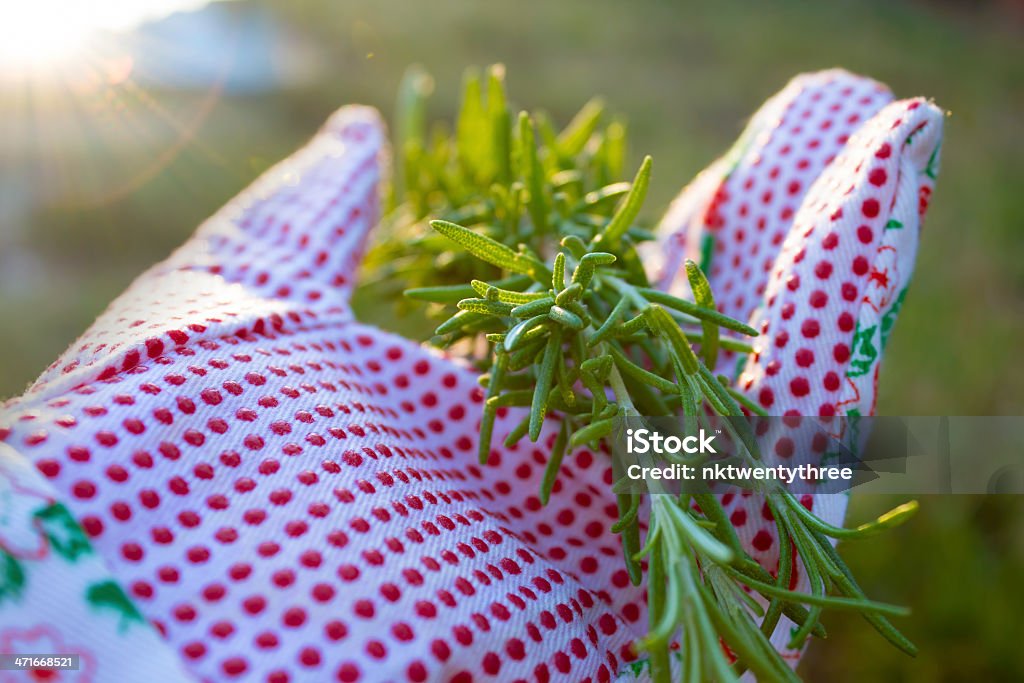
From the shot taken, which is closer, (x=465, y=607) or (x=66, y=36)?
(x=465, y=607)

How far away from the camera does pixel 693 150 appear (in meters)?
1.76

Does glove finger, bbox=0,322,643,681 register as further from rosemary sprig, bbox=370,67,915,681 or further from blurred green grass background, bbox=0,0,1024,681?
blurred green grass background, bbox=0,0,1024,681

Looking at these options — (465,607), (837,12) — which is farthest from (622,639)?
(837,12)

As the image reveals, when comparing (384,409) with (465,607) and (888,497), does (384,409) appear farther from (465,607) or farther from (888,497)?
(888,497)

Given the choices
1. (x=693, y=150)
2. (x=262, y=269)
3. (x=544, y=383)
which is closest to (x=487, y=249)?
(x=544, y=383)

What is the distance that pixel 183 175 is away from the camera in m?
1.74

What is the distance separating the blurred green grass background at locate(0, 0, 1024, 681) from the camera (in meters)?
0.87

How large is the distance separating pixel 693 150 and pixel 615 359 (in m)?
1.50

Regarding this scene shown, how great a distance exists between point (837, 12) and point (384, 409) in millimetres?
2597

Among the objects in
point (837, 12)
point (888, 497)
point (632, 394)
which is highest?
point (837, 12)

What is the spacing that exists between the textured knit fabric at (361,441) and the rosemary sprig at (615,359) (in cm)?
4

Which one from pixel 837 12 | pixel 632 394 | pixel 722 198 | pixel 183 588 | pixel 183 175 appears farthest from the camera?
pixel 837 12

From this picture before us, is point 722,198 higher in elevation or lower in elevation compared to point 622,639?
higher

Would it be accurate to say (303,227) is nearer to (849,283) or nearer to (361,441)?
(361,441)
